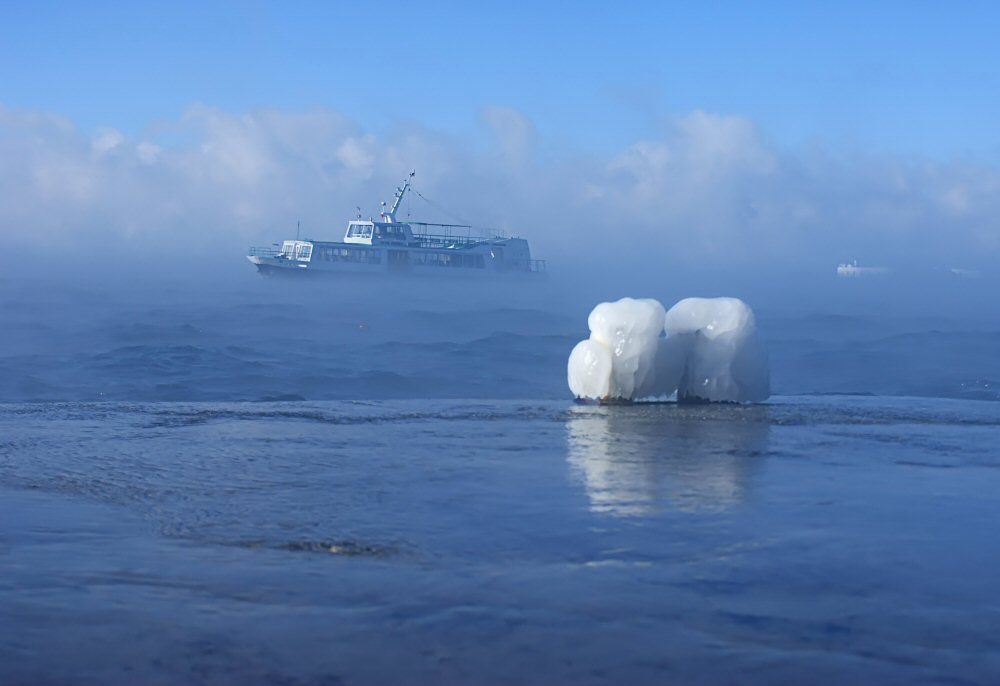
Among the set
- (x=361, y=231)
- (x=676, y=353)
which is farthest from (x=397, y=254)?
(x=676, y=353)

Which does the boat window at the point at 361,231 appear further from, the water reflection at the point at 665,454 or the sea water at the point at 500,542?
the water reflection at the point at 665,454

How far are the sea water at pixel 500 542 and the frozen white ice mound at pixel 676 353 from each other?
0.41m

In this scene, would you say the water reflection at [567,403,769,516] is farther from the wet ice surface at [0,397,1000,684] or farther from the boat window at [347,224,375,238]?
the boat window at [347,224,375,238]

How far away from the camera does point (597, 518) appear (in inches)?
298

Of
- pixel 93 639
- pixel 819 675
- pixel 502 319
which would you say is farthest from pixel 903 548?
pixel 502 319

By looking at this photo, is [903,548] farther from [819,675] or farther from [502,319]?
[502,319]

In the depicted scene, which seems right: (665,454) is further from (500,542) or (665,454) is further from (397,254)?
(397,254)

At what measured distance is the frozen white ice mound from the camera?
13516 millimetres

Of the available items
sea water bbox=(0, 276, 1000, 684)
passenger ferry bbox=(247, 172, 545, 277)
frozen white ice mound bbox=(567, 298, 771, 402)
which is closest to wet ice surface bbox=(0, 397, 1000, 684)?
sea water bbox=(0, 276, 1000, 684)

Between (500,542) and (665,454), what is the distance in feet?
11.4

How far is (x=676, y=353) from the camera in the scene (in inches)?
539

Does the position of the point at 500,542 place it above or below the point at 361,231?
below

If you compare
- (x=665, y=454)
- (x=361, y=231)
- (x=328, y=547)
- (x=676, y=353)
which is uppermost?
(x=361, y=231)

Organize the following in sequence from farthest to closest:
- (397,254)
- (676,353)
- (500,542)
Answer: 1. (397,254)
2. (676,353)
3. (500,542)
